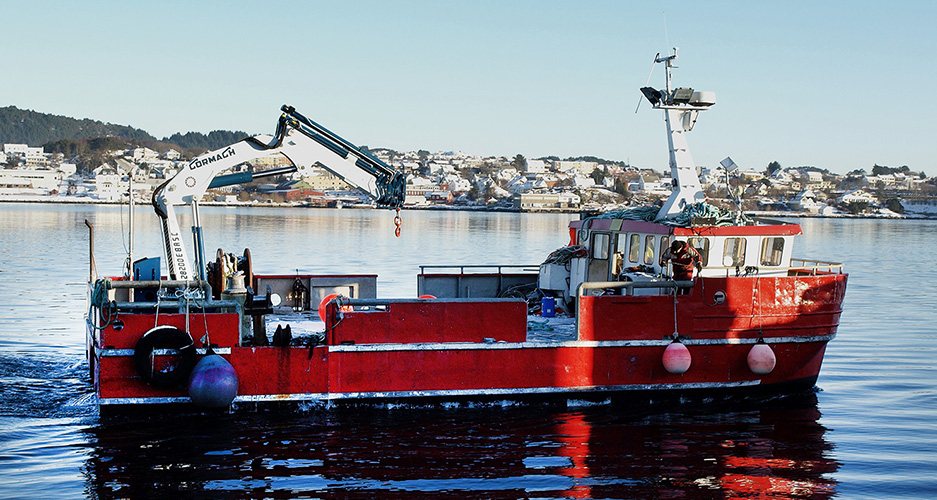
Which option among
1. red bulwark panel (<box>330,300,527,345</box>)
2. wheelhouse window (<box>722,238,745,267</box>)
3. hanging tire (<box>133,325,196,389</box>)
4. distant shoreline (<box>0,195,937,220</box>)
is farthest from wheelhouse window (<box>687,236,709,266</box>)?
distant shoreline (<box>0,195,937,220</box>)

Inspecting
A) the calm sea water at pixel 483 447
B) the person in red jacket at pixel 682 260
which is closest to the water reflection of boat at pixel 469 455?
the calm sea water at pixel 483 447

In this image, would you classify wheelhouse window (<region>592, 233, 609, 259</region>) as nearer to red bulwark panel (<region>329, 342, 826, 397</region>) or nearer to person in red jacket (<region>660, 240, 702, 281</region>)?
person in red jacket (<region>660, 240, 702, 281</region>)

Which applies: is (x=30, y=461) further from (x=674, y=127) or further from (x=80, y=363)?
(x=674, y=127)

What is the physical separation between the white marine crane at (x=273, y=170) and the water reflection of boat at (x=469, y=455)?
2.48 metres

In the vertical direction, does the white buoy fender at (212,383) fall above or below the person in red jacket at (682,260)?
below

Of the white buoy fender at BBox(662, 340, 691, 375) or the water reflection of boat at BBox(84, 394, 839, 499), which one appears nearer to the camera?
the water reflection of boat at BBox(84, 394, 839, 499)

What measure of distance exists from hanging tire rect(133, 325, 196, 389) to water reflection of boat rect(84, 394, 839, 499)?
0.62 metres

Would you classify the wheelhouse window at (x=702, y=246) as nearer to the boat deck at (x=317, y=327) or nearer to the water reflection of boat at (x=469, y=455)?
the boat deck at (x=317, y=327)

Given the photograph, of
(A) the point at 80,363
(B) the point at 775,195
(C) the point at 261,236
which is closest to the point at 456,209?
(B) the point at 775,195

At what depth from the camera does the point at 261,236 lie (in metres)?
58.0

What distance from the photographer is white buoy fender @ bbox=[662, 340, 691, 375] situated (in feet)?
41.2

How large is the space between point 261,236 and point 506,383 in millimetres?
47708

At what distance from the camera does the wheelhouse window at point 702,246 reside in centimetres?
1363

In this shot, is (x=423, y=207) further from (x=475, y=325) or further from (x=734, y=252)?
(x=475, y=325)
